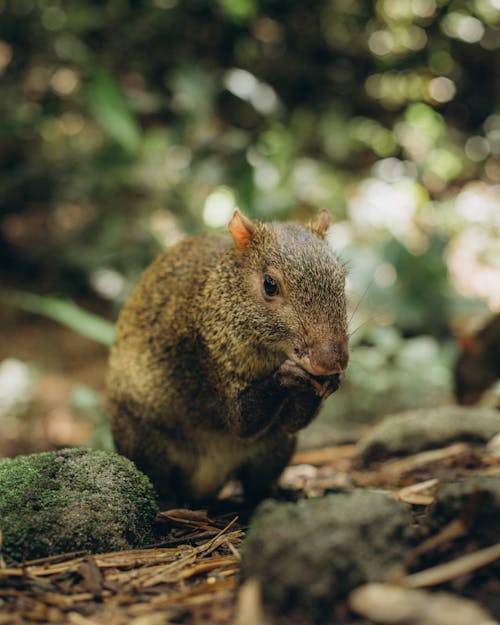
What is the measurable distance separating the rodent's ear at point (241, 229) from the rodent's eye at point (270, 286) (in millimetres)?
375

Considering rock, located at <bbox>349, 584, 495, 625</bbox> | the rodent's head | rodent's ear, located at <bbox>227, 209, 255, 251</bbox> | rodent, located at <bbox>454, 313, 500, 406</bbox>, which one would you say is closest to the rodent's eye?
the rodent's head

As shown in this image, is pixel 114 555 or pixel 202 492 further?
pixel 202 492

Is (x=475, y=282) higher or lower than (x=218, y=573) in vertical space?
higher

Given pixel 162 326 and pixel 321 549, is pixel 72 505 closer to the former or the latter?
pixel 321 549

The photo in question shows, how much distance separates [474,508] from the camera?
2.83 m

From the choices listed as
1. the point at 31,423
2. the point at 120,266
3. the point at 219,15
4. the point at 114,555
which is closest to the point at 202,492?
the point at 114,555

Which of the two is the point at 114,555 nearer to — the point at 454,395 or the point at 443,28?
the point at 454,395

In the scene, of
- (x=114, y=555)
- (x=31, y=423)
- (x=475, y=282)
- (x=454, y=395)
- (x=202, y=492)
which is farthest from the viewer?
(x=475, y=282)

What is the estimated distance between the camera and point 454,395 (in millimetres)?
7023

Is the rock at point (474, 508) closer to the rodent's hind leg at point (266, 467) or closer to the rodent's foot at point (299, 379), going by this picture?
the rodent's foot at point (299, 379)

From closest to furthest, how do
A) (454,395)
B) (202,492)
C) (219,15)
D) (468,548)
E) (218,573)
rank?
1. (468,548)
2. (218,573)
3. (202,492)
4. (454,395)
5. (219,15)

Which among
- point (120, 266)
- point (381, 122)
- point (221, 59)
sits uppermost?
point (221, 59)

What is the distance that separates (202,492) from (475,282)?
6482 millimetres

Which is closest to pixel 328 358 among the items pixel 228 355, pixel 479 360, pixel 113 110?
pixel 228 355
